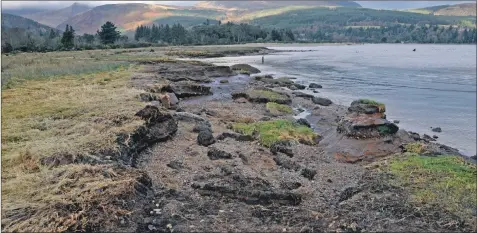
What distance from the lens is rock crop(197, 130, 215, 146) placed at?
14.7 m

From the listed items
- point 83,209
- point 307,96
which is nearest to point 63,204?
point 83,209

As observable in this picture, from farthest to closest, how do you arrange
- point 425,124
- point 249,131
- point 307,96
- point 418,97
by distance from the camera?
point 418,97, point 307,96, point 425,124, point 249,131

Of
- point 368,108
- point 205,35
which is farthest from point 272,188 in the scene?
point 205,35

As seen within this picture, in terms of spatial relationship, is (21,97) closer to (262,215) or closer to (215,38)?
(262,215)

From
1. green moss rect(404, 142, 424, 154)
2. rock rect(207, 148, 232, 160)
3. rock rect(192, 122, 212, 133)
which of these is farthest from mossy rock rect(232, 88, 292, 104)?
rock rect(207, 148, 232, 160)

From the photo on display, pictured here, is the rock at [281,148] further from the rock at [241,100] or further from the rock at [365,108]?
the rock at [241,100]

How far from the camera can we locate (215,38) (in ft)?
522

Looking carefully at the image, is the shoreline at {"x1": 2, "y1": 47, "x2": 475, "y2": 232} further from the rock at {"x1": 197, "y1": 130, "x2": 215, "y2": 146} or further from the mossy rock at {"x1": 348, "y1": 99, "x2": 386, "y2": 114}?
the mossy rock at {"x1": 348, "y1": 99, "x2": 386, "y2": 114}

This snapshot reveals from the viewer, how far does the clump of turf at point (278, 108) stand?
25.0 meters

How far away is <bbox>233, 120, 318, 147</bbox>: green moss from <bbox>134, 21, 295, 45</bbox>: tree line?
4827 inches

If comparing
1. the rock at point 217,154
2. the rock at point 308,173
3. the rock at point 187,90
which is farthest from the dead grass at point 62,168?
the rock at point 187,90

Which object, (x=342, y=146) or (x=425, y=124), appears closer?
(x=342, y=146)

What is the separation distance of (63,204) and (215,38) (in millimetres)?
155347

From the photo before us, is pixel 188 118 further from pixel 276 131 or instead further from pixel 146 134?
pixel 146 134
